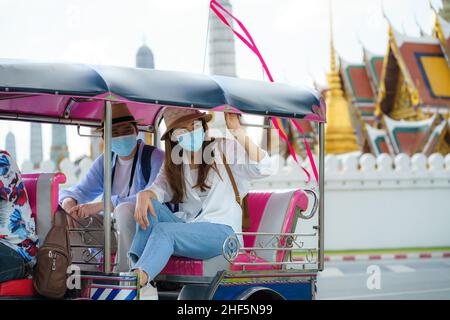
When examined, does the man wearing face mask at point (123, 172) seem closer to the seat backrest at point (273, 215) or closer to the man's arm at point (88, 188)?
the man's arm at point (88, 188)

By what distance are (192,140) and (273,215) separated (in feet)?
2.65

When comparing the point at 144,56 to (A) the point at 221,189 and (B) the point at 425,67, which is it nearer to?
(B) the point at 425,67

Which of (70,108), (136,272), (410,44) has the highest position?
(410,44)

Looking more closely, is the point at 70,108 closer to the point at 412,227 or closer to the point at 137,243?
the point at 137,243

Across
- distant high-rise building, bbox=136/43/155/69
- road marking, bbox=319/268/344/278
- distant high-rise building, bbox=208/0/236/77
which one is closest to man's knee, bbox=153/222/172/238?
road marking, bbox=319/268/344/278

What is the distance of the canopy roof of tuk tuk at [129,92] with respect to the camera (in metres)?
4.56

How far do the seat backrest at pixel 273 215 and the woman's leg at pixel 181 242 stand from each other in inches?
20.6

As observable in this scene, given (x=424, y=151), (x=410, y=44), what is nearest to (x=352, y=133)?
(x=410, y=44)

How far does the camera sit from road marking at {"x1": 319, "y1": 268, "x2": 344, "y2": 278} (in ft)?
52.0

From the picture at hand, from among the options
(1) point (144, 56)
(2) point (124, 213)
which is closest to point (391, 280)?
(2) point (124, 213)

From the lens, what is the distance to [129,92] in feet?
15.8
